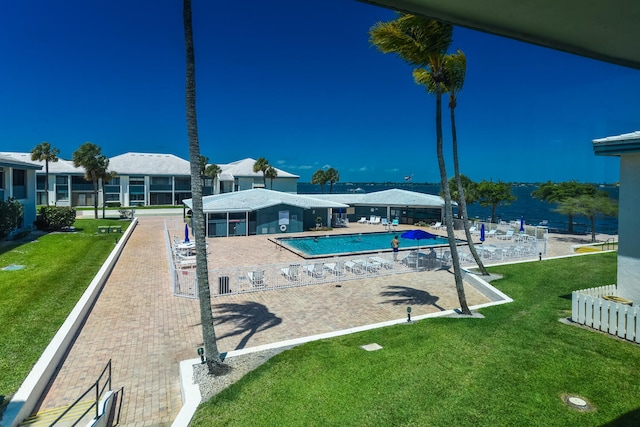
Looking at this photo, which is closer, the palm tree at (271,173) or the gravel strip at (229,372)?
the gravel strip at (229,372)

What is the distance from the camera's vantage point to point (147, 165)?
207 feet

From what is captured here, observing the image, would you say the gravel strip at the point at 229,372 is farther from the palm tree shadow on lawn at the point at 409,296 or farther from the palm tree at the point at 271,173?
the palm tree at the point at 271,173

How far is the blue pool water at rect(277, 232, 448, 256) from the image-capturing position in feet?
89.7

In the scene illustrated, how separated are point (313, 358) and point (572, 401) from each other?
199 inches

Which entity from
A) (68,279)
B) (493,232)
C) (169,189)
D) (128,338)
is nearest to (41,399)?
(128,338)

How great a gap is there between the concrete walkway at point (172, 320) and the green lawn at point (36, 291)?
82 centimetres

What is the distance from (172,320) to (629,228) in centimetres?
1351

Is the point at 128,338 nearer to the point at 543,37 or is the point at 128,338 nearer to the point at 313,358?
the point at 313,358

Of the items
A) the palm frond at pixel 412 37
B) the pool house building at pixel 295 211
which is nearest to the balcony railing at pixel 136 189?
the pool house building at pixel 295 211

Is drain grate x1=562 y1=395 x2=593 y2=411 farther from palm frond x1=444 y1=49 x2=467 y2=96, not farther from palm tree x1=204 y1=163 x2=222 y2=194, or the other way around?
palm tree x1=204 y1=163 x2=222 y2=194

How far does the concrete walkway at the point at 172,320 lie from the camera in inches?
314

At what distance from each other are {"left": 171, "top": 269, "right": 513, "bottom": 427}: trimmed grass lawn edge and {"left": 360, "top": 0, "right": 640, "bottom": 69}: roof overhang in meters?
7.01

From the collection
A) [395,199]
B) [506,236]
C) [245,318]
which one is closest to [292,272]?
[245,318]

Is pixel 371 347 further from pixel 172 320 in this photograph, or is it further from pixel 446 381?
pixel 172 320
